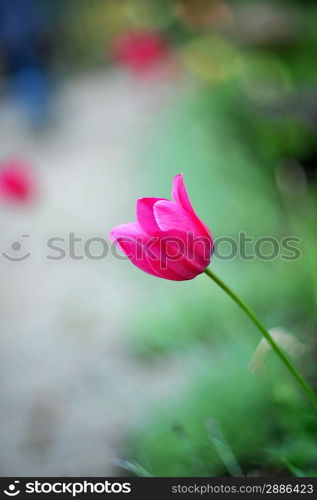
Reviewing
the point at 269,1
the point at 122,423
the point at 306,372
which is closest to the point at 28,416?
the point at 122,423

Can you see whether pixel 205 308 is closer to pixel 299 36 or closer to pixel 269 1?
pixel 299 36

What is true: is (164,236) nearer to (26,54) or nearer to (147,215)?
(147,215)

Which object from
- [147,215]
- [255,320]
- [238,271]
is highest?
[238,271]

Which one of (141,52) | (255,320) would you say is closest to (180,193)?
(255,320)

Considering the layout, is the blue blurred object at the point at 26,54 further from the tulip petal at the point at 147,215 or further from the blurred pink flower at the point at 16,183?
the tulip petal at the point at 147,215

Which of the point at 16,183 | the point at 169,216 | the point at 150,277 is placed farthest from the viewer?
the point at 150,277
